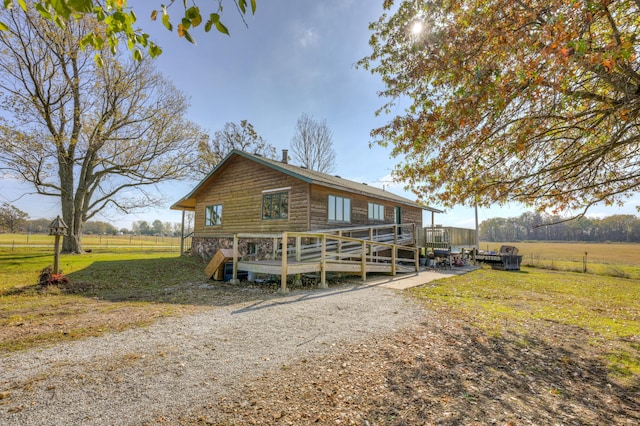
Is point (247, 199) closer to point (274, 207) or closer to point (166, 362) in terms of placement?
point (274, 207)

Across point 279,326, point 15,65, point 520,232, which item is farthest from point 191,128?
point 520,232

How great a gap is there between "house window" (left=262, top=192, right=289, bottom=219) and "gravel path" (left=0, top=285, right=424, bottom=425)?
26.4 feet

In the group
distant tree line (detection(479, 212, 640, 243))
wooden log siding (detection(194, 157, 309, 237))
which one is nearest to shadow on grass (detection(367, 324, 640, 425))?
wooden log siding (detection(194, 157, 309, 237))

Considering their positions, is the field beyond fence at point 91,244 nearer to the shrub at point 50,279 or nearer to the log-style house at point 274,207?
the log-style house at point 274,207

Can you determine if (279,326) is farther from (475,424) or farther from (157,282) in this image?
(157,282)

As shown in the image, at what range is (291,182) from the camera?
14.0 m

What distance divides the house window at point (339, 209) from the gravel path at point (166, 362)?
838 centimetres

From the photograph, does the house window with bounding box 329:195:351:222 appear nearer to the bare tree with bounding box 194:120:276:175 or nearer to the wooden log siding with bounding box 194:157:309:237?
the wooden log siding with bounding box 194:157:309:237

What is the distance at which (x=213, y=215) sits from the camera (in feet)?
60.5

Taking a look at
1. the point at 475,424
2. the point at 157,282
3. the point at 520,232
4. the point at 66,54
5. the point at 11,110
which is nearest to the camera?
the point at 475,424

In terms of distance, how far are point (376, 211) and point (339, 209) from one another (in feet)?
12.2

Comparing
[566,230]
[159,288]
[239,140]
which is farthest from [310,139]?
[566,230]

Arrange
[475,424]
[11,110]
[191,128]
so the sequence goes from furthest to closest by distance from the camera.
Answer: [191,128] → [11,110] → [475,424]

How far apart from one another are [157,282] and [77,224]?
14726 mm
